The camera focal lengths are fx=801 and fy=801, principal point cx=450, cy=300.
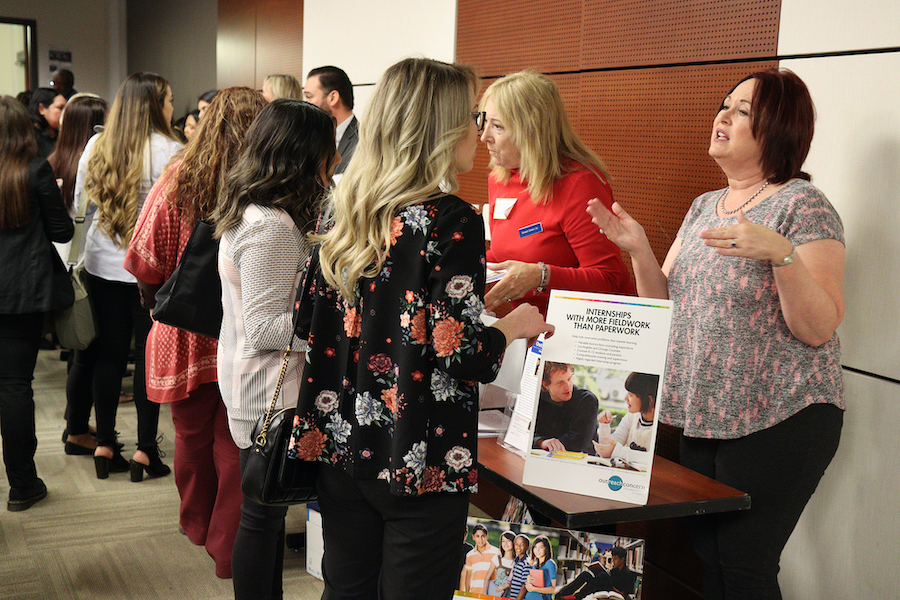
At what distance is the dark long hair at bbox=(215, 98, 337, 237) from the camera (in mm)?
2154

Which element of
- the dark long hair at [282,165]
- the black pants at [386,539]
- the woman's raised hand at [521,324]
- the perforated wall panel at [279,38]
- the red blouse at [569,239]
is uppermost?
the perforated wall panel at [279,38]

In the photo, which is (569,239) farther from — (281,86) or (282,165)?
(281,86)

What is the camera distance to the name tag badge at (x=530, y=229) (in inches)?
92.0

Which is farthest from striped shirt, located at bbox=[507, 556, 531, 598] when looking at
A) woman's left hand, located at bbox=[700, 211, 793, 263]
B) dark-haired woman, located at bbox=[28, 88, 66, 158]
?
dark-haired woman, located at bbox=[28, 88, 66, 158]

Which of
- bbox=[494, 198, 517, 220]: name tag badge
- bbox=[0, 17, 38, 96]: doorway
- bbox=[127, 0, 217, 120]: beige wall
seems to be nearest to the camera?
bbox=[494, 198, 517, 220]: name tag badge

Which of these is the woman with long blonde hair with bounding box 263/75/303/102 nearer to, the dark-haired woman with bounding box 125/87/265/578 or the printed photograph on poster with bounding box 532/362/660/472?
the dark-haired woman with bounding box 125/87/265/578

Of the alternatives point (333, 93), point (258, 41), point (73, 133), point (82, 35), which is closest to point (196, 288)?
point (333, 93)

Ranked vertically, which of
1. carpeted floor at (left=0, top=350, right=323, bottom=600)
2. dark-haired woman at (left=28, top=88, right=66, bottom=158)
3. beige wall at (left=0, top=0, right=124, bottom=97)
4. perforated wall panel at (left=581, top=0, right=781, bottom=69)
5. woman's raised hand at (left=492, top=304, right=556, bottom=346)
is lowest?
carpeted floor at (left=0, top=350, right=323, bottom=600)

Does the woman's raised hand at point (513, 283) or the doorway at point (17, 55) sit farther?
the doorway at point (17, 55)

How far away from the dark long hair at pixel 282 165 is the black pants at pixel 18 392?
1531 mm

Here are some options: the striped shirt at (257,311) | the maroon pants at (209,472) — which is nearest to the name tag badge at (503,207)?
the striped shirt at (257,311)

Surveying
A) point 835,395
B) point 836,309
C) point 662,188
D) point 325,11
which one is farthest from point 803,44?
point 325,11

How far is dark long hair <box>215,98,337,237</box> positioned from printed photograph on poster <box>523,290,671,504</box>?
0.82 m

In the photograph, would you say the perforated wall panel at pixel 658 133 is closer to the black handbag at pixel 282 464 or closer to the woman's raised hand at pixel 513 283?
the woman's raised hand at pixel 513 283
